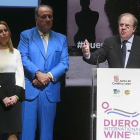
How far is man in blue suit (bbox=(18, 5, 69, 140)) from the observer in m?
4.75

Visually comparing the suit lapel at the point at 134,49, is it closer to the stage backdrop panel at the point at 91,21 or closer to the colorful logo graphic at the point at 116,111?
the colorful logo graphic at the point at 116,111

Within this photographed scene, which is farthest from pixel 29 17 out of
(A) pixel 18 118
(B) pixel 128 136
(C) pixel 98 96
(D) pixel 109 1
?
(B) pixel 128 136

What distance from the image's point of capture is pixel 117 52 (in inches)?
180

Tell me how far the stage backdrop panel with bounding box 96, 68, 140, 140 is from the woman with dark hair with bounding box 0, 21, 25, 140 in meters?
1.05

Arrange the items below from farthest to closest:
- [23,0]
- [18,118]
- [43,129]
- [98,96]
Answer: [23,0] < [43,129] < [18,118] < [98,96]

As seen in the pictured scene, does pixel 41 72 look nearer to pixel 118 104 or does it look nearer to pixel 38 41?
pixel 38 41

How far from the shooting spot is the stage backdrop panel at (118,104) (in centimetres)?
394

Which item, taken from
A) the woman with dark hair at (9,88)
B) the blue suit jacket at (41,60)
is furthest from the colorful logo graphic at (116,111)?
the woman with dark hair at (9,88)

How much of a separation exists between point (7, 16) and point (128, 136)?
2452mm

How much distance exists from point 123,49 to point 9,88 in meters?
1.46

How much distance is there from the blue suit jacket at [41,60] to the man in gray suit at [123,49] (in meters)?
0.42

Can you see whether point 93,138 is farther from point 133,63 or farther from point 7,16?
point 7,16

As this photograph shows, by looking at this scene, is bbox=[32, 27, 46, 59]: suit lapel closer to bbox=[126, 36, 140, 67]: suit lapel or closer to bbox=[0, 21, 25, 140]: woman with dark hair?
bbox=[0, 21, 25, 140]: woman with dark hair

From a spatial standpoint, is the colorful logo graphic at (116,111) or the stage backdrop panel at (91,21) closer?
the colorful logo graphic at (116,111)
